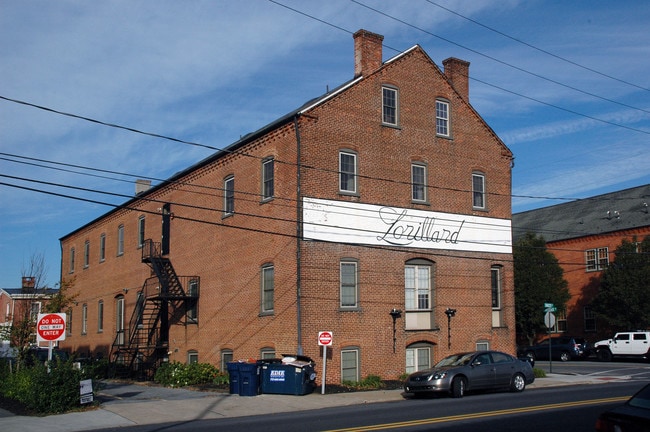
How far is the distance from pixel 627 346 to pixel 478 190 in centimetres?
1932

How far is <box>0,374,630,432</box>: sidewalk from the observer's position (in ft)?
55.3

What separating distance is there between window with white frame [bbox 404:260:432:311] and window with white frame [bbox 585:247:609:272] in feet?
96.2

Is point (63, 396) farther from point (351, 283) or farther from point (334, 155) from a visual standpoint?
point (334, 155)

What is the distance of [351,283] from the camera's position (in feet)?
86.8

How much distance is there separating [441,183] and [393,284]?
5.21m

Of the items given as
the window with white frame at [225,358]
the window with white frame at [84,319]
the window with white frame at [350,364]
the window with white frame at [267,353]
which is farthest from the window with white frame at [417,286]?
the window with white frame at [84,319]

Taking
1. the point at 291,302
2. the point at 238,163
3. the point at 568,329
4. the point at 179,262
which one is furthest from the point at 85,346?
the point at 568,329

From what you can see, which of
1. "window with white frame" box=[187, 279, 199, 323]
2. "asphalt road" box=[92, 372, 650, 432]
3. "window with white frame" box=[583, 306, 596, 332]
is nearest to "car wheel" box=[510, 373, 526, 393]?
"asphalt road" box=[92, 372, 650, 432]

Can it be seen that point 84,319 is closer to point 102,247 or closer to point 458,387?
point 102,247

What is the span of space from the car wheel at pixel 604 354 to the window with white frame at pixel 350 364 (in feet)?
84.4

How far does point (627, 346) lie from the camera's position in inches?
1706

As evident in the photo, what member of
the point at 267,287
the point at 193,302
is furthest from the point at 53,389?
the point at 193,302

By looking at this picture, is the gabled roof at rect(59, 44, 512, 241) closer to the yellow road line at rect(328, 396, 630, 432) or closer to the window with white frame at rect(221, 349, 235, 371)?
the window with white frame at rect(221, 349, 235, 371)

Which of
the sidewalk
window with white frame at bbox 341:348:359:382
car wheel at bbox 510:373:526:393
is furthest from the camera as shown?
window with white frame at bbox 341:348:359:382
